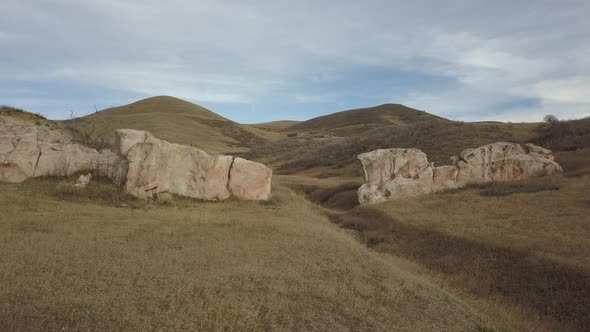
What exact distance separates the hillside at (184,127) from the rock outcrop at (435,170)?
44.0 m

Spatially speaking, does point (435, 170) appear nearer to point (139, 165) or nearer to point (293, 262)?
point (139, 165)

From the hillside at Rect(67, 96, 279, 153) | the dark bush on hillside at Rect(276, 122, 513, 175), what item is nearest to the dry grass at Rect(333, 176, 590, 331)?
the dark bush on hillside at Rect(276, 122, 513, 175)

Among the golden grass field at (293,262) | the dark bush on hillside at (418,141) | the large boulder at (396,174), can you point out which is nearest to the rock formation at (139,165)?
the golden grass field at (293,262)

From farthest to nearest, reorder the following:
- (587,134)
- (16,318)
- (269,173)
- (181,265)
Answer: (587,134) → (269,173) → (181,265) → (16,318)

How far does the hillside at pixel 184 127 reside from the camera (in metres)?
76.8

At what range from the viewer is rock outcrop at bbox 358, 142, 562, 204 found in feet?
83.2

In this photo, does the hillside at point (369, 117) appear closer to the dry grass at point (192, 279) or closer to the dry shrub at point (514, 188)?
the dry shrub at point (514, 188)

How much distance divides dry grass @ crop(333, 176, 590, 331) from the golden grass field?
50 millimetres

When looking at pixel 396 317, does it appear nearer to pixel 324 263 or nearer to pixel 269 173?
pixel 324 263

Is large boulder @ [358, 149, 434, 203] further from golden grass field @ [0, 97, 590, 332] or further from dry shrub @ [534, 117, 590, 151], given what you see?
dry shrub @ [534, 117, 590, 151]

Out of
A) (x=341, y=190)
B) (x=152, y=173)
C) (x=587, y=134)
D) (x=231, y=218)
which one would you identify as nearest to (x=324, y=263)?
(x=231, y=218)

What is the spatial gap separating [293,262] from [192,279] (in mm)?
3056

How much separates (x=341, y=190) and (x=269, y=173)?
28.7 ft

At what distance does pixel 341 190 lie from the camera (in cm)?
3011
